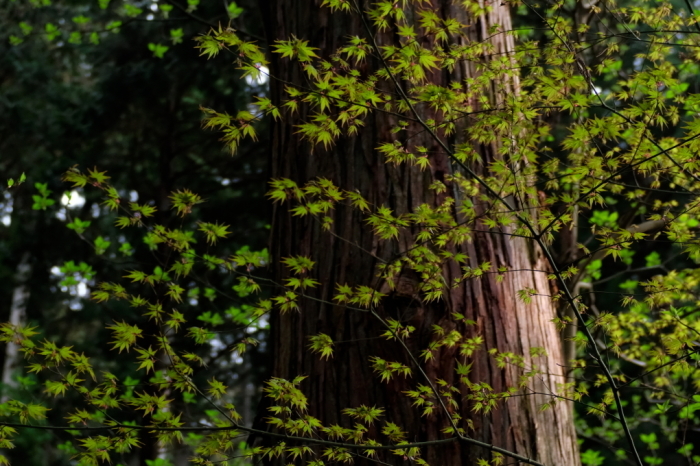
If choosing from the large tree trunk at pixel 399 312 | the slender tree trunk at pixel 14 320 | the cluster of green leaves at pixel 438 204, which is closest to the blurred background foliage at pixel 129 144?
the slender tree trunk at pixel 14 320

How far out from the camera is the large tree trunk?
2053 millimetres

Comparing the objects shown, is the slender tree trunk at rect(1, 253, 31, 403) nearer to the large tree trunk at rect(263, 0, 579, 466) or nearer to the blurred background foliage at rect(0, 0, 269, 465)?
the blurred background foliage at rect(0, 0, 269, 465)

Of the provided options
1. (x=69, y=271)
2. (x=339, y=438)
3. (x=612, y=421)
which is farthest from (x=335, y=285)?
(x=612, y=421)

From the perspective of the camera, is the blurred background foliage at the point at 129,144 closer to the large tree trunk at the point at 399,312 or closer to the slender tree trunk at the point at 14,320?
the slender tree trunk at the point at 14,320

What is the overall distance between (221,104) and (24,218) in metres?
4.83

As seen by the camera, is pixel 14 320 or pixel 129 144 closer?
pixel 129 144

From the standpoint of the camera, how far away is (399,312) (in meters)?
2.10

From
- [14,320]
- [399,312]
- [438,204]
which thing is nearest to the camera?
[399,312]

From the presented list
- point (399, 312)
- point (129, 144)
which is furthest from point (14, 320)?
point (399, 312)

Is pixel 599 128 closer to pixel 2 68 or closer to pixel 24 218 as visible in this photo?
pixel 24 218

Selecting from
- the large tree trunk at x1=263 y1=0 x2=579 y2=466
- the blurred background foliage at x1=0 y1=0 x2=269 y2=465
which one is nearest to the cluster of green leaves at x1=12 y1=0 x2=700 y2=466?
the large tree trunk at x1=263 y1=0 x2=579 y2=466

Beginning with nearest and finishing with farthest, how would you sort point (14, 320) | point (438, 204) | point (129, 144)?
point (438, 204) < point (129, 144) < point (14, 320)

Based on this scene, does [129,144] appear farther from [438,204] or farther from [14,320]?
[438,204]

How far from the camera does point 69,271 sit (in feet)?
11.4
